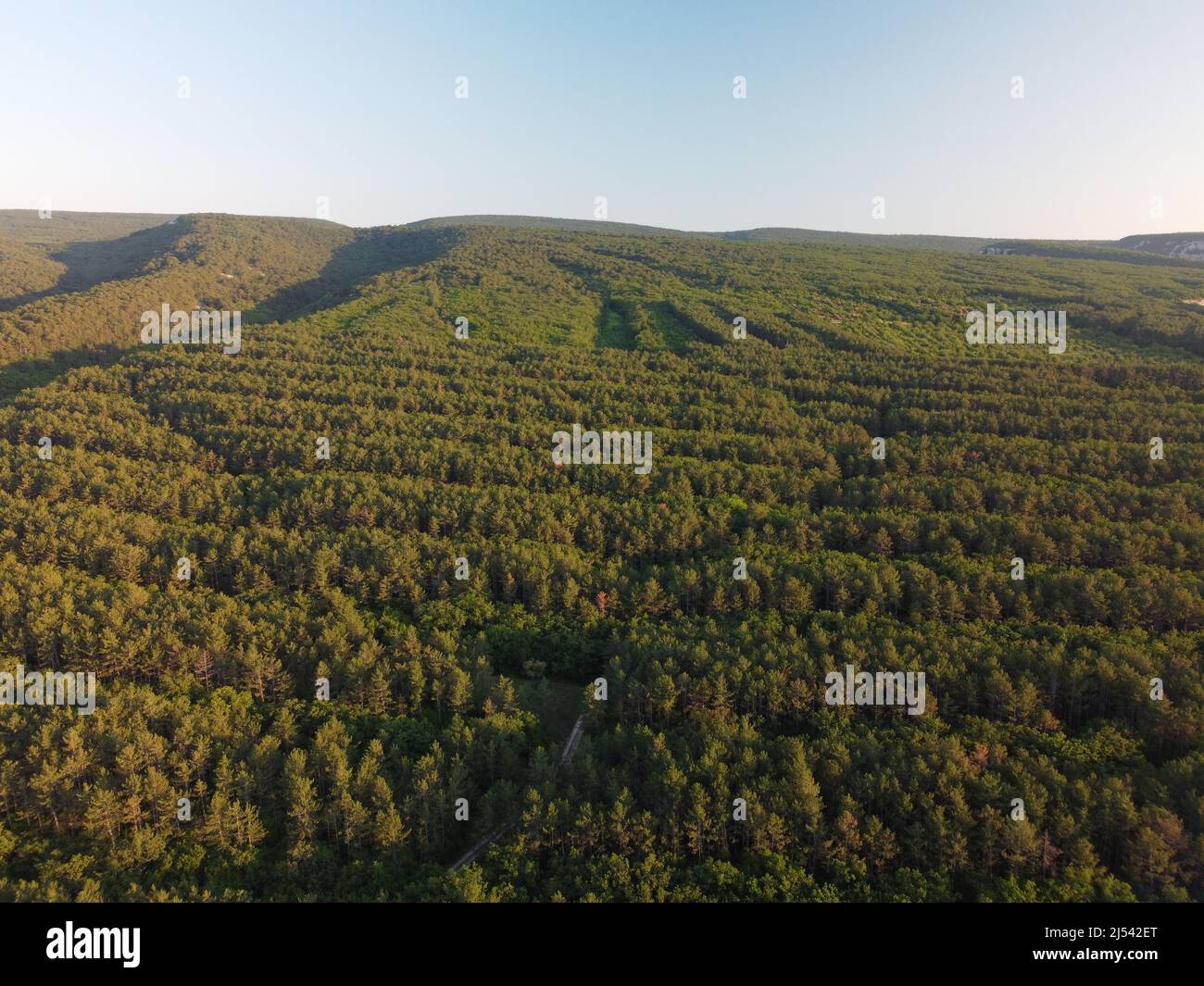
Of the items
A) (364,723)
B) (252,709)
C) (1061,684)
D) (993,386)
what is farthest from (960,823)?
(993,386)

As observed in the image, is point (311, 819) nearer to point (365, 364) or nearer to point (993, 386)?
point (365, 364)

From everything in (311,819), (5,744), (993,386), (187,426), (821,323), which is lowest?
(311,819)

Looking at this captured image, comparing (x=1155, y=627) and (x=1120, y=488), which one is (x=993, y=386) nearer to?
(x=1120, y=488)

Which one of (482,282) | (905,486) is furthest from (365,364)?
(905,486)

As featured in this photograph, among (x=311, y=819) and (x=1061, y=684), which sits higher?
(x=1061, y=684)

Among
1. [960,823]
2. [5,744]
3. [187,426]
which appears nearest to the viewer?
[960,823]

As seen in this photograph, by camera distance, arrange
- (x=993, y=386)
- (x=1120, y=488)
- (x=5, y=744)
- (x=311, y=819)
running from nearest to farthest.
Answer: (x=311, y=819) < (x=5, y=744) < (x=1120, y=488) < (x=993, y=386)

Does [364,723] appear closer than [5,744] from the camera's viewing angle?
No
